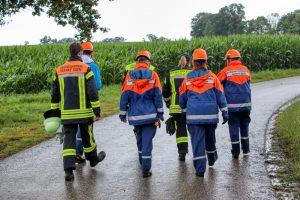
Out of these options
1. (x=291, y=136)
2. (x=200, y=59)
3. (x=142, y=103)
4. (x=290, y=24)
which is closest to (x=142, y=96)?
(x=142, y=103)

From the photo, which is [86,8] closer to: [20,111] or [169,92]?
[20,111]

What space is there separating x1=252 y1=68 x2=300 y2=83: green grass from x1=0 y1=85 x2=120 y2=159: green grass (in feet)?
28.9

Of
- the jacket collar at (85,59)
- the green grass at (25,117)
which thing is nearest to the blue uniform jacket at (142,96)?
the jacket collar at (85,59)

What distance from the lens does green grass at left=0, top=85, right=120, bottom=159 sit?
11.5 metres

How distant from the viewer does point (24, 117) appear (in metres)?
15.0

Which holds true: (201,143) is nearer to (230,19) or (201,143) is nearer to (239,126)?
(239,126)

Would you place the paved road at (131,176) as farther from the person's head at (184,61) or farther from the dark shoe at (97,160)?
the person's head at (184,61)

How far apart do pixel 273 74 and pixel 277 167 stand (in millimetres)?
21471

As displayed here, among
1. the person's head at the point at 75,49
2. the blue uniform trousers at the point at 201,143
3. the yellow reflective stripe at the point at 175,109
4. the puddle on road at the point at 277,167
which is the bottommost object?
the puddle on road at the point at 277,167

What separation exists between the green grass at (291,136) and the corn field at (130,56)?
11283mm

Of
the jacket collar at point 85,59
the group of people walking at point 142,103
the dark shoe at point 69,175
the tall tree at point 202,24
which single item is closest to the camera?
the dark shoe at point 69,175

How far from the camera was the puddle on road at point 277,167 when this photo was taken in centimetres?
726

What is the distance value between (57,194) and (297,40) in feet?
103

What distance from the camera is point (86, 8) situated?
1401 centimetres
